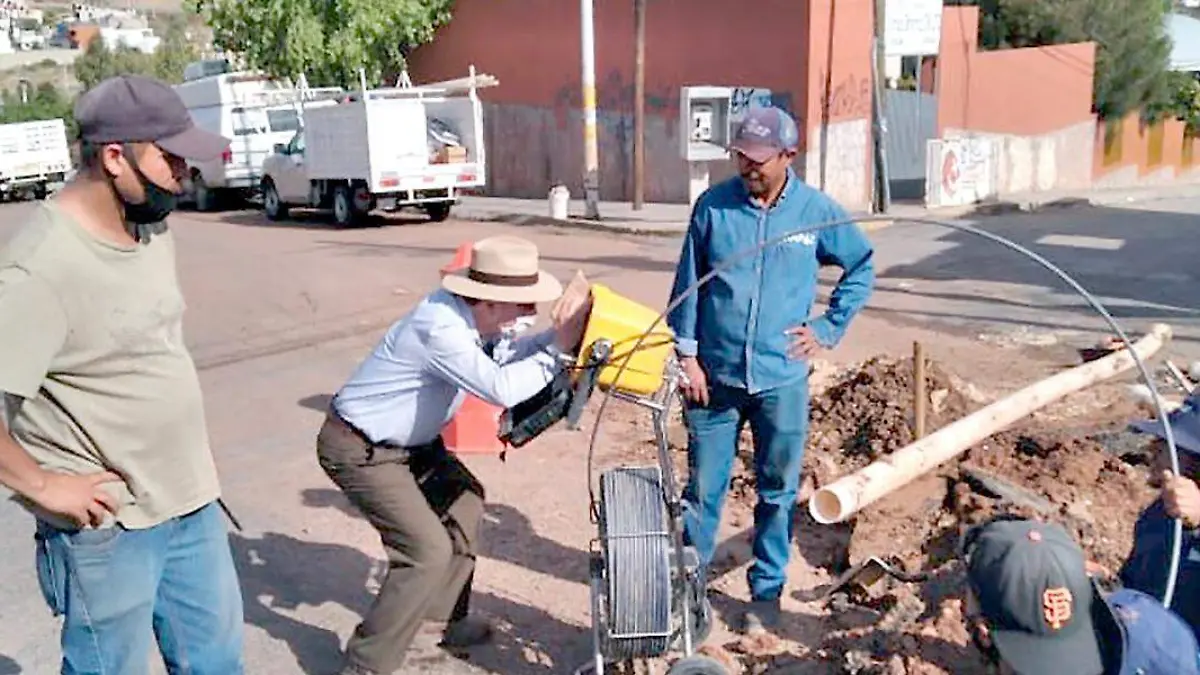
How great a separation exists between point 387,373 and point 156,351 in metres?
1.17

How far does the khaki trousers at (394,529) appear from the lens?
15.1 ft

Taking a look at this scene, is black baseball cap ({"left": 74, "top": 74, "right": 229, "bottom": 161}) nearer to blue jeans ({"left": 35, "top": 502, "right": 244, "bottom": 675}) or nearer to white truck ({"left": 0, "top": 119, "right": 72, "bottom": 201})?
blue jeans ({"left": 35, "top": 502, "right": 244, "bottom": 675})

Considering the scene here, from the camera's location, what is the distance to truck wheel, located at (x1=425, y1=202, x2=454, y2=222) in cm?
2302

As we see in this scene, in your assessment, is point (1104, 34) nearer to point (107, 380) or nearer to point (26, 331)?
point (107, 380)

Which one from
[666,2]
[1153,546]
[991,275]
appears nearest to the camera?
[1153,546]

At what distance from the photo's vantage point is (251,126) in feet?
88.3

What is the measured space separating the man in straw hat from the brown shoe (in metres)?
0.18

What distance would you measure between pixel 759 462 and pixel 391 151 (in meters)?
17.3

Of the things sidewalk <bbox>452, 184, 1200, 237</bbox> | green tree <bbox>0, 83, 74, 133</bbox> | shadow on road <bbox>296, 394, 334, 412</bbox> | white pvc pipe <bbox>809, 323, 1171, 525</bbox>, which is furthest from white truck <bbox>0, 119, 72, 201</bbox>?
white pvc pipe <bbox>809, 323, 1171, 525</bbox>

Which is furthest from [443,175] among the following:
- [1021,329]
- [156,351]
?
[156,351]

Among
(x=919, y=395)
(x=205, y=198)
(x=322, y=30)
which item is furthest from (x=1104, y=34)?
(x=919, y=395)

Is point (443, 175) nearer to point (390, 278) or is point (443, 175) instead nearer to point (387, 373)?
point (390, 278)

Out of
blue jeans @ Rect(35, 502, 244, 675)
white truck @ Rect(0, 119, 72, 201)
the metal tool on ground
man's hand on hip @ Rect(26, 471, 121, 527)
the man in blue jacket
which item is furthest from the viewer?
white truck @ Rect(0, 119, 72, 201)

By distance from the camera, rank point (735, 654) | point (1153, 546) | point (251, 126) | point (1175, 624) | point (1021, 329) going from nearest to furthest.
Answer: point (1175, 624), point (1153, 546), point (735, 654), point (1021, 329), point (251, 126)
